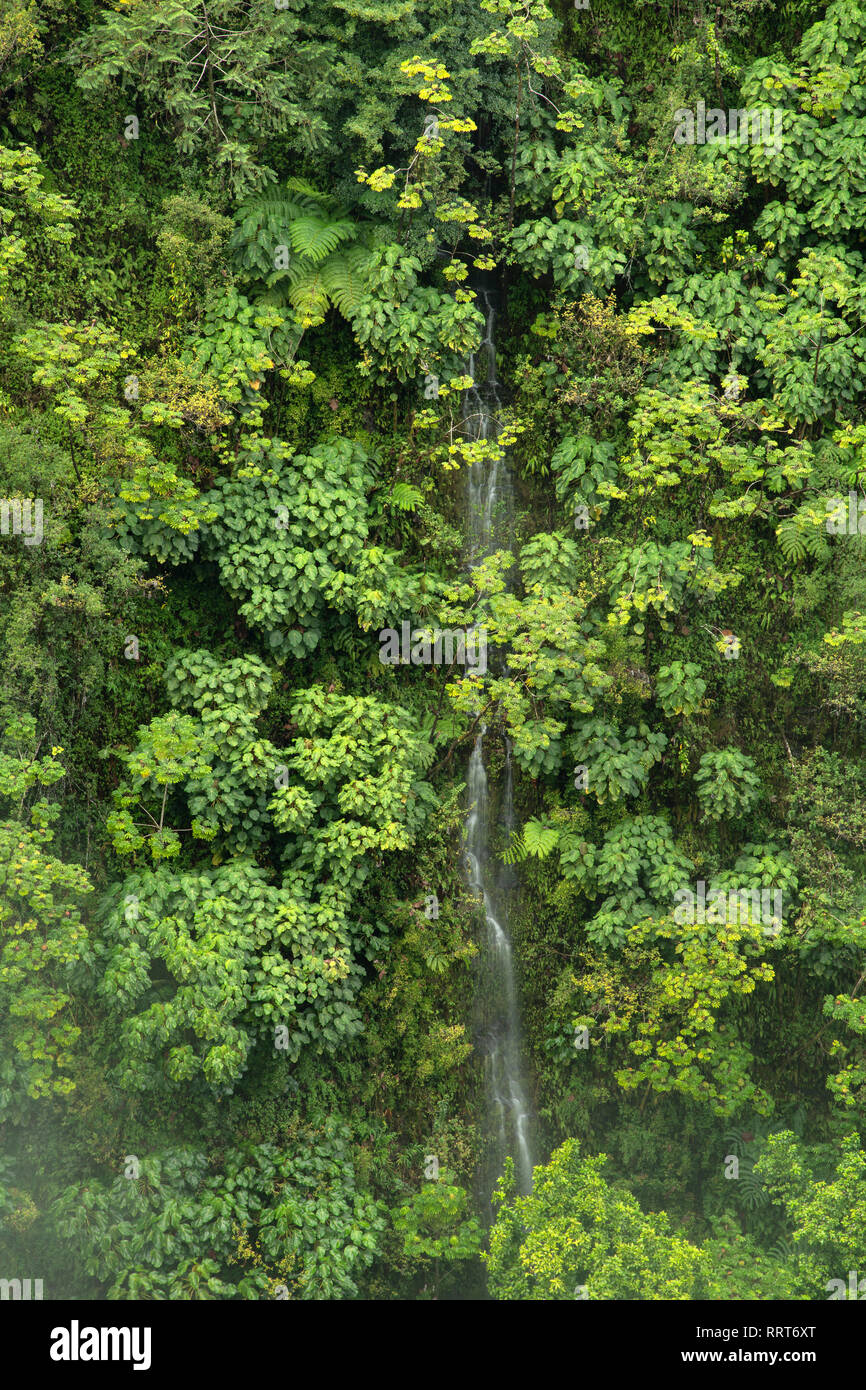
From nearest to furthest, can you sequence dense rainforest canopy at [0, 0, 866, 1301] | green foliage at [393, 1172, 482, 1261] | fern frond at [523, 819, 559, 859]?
1. dense rainforest canopy at [0, 0, 866, 1301]
2. green foliage at [393, 1172, 482, 1261]
3. fern frond at [523, 819, 559, 859]

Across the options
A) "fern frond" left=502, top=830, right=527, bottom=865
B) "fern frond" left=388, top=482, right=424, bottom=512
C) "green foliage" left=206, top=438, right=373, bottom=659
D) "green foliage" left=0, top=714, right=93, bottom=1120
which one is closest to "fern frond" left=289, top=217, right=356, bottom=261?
"green foliage" left=206, top=438, right=373, bottom=659

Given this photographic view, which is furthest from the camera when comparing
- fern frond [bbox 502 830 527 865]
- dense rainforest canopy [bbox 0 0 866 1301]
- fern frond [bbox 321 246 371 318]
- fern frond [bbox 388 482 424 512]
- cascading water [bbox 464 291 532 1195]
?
cascading water [bbox 464 291 532 1195]

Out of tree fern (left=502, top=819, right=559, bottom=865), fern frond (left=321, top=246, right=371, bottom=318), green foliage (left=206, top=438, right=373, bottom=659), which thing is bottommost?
tree fern (left=502, top=819, right=559, bottom=865)

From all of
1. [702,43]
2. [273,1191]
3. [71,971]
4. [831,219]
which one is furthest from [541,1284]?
[702,43]

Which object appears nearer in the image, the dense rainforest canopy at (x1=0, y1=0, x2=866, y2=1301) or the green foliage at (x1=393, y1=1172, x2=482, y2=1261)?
the dense rainforest canopy at (x1=0, y1=0, x2=866, y2=1301)

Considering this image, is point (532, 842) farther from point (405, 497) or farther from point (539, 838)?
point (405, 497)

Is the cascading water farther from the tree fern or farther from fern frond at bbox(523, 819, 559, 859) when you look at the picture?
fern frond at bbox(523, 819, 559, 859)
